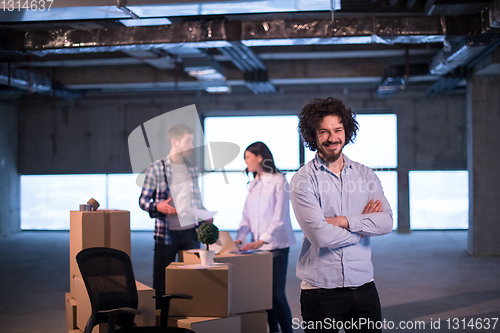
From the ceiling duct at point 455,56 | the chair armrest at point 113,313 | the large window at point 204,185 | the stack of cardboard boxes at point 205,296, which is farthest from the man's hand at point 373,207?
the large window at point 204,185

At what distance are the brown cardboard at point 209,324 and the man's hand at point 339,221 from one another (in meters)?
1.01

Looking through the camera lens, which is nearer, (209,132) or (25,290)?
(25,290)

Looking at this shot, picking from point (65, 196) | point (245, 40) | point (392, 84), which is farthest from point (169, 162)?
point (65, 196)

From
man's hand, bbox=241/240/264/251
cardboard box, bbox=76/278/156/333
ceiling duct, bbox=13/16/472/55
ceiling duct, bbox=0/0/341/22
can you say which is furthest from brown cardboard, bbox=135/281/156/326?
ceiling duct, bbox=13/16/472/55

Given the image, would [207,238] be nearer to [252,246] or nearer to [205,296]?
[205,296]

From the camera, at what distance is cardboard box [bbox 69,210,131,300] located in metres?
2.56

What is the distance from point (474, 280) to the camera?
4.95 meters

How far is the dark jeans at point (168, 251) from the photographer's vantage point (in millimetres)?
3010

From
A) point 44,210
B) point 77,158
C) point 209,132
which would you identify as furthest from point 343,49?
point 44,210

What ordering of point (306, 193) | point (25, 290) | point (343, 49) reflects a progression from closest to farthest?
point (306, 193)
point (25, 290)
point (343, 49)

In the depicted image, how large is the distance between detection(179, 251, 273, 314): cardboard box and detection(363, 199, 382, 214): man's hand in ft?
3.48

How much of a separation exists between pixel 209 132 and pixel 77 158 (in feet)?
9.55

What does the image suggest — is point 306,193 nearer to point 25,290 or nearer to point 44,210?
point 25,290

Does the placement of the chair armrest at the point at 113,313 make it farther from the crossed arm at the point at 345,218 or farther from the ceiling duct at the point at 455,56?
the ceiling duct at the point at 455,56
